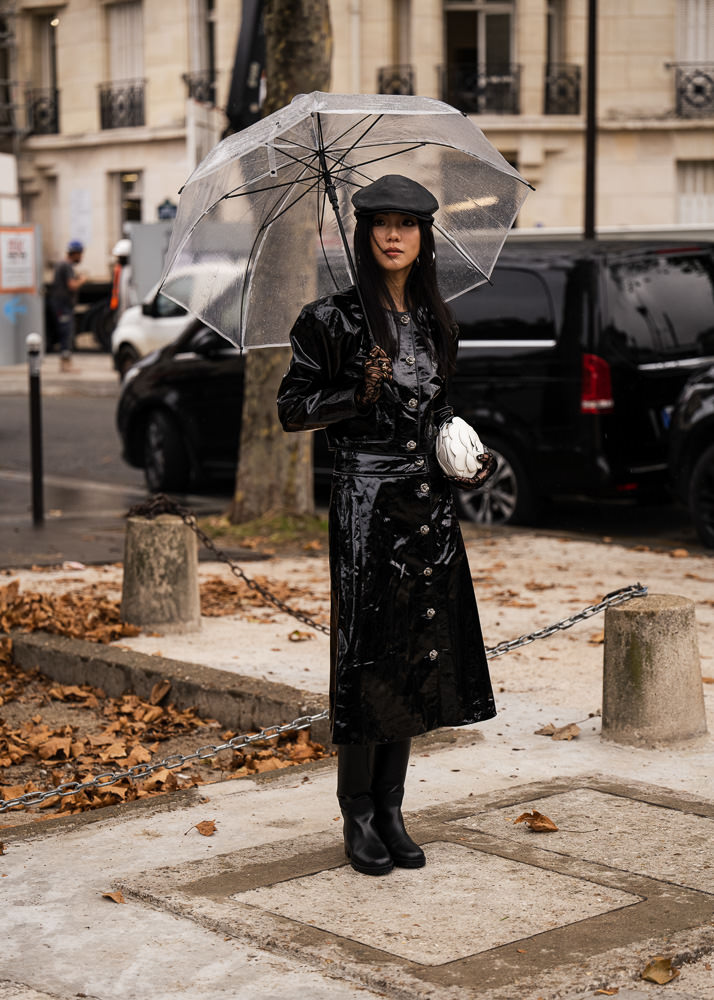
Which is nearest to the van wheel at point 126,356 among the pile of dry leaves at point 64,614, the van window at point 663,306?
the van window at point 663,306

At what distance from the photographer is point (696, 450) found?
10.4m

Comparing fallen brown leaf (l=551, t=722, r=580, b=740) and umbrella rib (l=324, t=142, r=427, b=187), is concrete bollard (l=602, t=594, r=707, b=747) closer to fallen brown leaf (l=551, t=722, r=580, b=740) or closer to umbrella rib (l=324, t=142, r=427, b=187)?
fallen brown leaf (l=551, t=722, r=580, b=740)

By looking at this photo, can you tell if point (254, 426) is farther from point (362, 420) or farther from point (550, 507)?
point (362, 420)

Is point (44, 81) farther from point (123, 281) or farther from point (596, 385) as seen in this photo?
point (596, 385)

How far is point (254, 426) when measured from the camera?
35.8 ft

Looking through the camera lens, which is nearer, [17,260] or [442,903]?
[442,903]

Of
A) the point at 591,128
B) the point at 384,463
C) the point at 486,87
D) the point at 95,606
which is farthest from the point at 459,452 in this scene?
the point at 486,87

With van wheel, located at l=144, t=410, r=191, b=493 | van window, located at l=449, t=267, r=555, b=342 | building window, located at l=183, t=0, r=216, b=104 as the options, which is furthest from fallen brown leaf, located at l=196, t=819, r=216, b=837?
building window, located at l=183, t=0, r=216, b=104

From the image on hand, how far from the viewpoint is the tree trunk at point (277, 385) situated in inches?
422

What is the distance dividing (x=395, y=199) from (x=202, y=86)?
32.3m

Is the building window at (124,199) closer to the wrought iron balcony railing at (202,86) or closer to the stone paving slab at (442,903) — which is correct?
the wrought iron balcony railing at (202,86)

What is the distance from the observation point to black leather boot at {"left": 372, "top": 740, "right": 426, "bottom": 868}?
14.9ft

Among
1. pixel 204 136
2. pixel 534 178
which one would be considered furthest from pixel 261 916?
pixel 534 178

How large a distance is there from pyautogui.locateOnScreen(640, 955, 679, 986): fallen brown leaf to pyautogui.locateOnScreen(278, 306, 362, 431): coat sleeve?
5.20 ft
